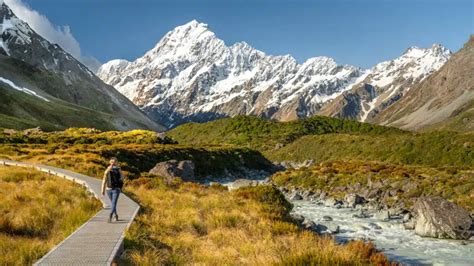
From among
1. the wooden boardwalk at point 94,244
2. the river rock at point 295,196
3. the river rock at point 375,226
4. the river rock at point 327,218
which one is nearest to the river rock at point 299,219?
the river rock at point 327,218

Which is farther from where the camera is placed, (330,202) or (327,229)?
(330,202)

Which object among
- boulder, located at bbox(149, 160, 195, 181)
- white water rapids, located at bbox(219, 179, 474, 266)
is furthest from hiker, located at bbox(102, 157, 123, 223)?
boulder, located at bbox(149, 160, 195, 181)

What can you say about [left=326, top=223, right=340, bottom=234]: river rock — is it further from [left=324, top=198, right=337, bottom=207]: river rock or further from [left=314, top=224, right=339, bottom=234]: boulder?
[left=324, top=198, right=337, bottom=207]: river rock

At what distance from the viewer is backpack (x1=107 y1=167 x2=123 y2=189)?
796 inches

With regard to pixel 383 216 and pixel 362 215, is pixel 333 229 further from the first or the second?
pixel 362 215

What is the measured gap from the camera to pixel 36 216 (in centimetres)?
1883

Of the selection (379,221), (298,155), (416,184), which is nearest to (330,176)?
(416,184)

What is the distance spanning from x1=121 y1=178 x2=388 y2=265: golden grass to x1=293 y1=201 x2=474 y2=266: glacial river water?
251 inches

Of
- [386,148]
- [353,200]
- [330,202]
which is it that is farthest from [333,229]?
[386,148]

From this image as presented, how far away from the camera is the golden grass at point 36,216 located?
45.8ft

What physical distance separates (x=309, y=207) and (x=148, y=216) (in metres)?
24.8

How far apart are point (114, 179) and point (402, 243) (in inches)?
664

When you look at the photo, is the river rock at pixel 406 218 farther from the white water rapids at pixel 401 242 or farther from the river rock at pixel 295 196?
the river rock at pixel 295 196

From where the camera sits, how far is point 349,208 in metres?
42.8
